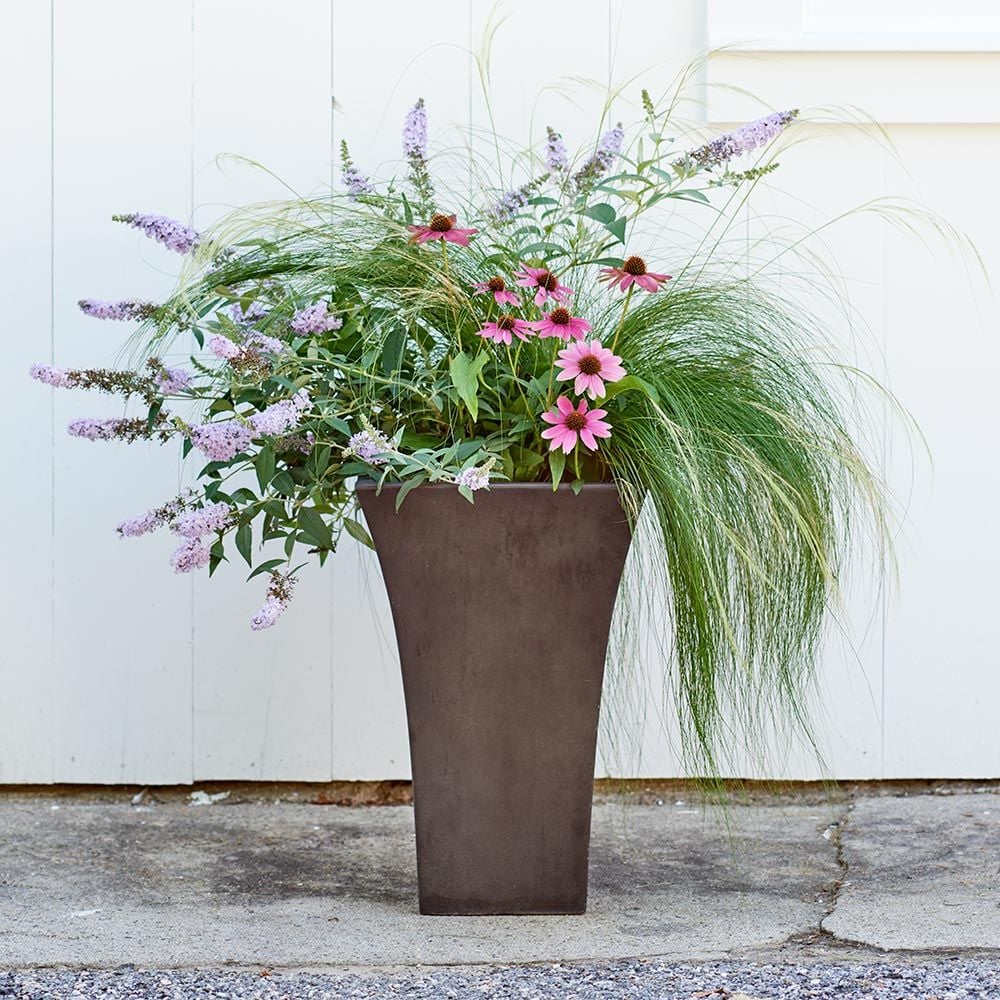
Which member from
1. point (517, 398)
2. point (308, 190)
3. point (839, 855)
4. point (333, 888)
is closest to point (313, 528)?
point (517, 398)

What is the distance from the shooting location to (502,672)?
144 cm

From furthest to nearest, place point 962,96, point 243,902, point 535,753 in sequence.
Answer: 1. point 962,96
2. point 243,902
3. point 535,753

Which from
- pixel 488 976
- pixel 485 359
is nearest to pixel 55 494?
pixel 485 359

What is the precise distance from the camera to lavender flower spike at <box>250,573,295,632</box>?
134 centimetres

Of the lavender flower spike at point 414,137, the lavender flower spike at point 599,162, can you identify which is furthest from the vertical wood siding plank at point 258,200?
the lavender flower spike at point 599,162

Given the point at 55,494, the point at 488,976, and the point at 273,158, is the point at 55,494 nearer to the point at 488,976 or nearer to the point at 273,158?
the point at 273,158

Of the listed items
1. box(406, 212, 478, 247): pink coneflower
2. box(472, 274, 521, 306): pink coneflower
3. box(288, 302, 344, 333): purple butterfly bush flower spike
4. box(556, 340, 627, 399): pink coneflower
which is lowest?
box(556, 340, 627, 399): pink coneflower

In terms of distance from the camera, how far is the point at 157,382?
149 cm

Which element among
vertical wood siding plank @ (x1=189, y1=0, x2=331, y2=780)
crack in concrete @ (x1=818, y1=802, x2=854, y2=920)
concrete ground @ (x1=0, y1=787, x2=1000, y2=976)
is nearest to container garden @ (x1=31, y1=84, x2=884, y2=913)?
concrete ground @ (x1=0, y1=787, x2=1000, y2=976)

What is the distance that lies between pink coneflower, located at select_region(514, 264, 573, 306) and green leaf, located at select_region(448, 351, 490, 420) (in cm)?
9

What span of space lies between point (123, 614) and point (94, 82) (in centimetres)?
83

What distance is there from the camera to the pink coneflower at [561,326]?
4.48 ft

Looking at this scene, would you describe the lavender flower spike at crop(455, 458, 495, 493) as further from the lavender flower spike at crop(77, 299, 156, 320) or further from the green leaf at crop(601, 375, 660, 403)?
the lavender flower spike at crop(77, 299, 156, 320)

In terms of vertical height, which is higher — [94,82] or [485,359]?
[94,82]
